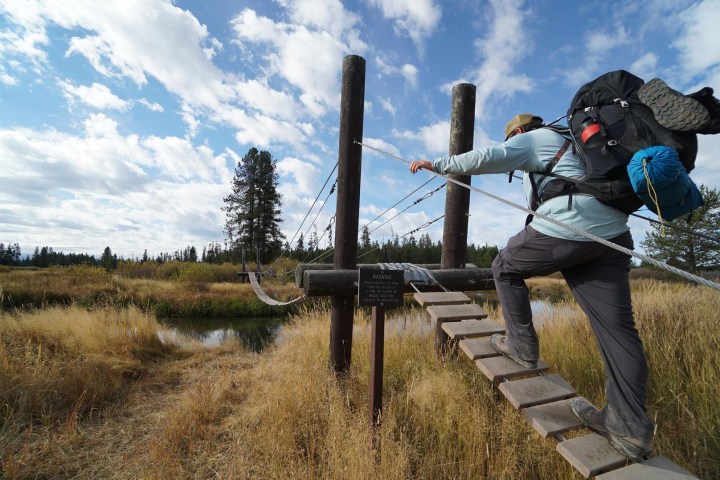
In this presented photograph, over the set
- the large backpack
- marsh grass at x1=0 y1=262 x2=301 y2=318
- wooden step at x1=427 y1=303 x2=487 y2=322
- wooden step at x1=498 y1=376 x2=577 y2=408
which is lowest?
marsh grass at x1=0 y1=262 x2=301 y2=318

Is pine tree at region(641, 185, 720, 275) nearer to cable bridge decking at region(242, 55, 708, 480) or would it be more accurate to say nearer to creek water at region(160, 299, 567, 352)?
creek water at region(160, 299, 567, 352)

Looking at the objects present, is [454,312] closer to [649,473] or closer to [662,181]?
[649,473]

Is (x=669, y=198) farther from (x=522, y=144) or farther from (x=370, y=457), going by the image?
(x=370, y=457)

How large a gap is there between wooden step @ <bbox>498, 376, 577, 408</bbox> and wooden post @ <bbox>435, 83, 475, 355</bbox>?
83.6 inches

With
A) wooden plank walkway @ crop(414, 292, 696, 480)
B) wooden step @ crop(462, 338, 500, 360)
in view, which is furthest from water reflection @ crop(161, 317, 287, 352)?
A: wooden step @ crop(462, 338, 500, 360)

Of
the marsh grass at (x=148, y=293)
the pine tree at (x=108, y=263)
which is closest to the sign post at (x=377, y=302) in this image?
the marsh grass at (x=148, y=293)

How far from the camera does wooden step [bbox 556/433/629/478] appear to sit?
6.48 ft

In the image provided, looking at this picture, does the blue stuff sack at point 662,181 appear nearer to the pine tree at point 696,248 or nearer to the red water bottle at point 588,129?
the red water bottle at point 588,129

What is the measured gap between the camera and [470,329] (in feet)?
10.3

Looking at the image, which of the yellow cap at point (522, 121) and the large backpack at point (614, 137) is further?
the yellow cap at point (522, 121)

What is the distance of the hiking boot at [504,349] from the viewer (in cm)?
275

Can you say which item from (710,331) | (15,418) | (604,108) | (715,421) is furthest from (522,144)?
(15,418)

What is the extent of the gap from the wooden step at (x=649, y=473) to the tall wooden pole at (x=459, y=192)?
9.37 feet

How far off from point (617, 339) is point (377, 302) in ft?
5.36
